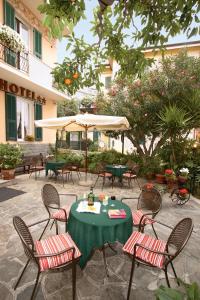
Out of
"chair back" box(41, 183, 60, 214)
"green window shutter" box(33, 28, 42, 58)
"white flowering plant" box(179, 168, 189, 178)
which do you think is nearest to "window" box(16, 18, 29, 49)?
"green window shutter" box(33, 28, 42, 58)

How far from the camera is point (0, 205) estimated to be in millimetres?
5188

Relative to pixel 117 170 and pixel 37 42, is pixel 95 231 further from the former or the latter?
pixel 37 42

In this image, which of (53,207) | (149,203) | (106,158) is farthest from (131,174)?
(53,207)

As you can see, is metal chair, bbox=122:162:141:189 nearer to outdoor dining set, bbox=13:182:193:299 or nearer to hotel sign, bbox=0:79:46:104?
outdoor dining set, bbox=13:182:193:299

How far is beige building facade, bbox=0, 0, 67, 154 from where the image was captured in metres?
8.70

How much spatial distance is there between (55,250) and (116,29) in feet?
10.2

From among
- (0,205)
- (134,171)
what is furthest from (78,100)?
(0,205)

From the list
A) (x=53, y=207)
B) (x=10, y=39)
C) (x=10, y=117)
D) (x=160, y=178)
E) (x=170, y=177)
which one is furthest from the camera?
(x=10, y=117)

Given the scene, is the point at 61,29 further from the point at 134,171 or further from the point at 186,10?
the point at 134,171

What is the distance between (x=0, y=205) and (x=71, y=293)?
3685 millimetres

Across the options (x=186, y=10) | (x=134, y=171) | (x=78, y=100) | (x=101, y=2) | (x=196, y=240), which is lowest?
(x=196, y=240)

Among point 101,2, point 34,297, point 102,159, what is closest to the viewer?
point 101,2

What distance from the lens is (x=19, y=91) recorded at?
9.98 metres

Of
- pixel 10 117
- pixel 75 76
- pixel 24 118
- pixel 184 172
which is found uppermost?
pixel 24 118
